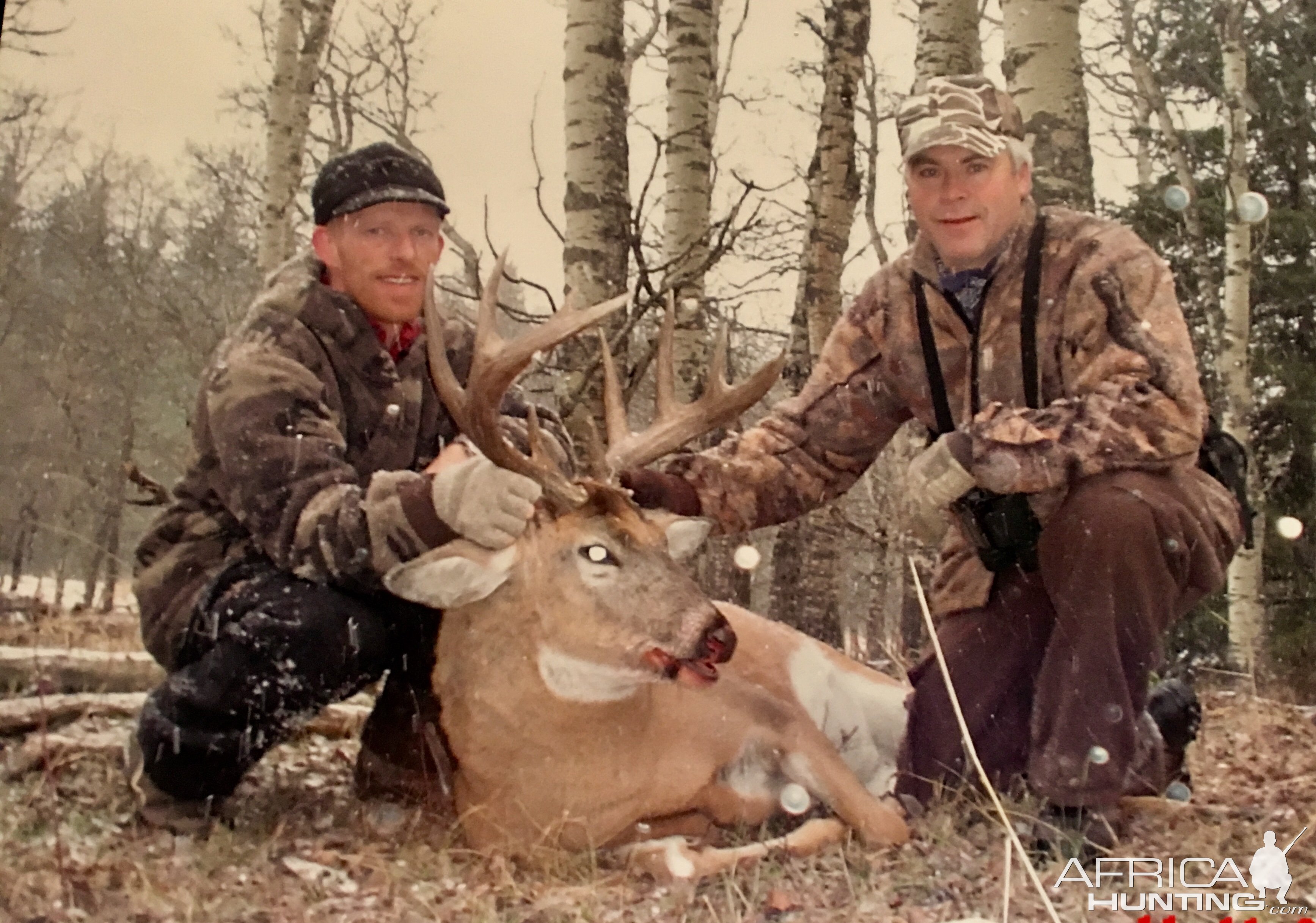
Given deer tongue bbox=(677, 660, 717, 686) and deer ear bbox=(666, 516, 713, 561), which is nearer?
deer tongue bbox=(677, 660, 717, 686)

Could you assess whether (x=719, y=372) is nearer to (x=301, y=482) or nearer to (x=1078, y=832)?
(x=301, y=482)

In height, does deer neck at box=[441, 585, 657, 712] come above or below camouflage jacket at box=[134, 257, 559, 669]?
below

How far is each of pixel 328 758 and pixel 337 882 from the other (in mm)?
923

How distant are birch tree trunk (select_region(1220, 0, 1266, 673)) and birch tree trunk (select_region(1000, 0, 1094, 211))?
14.5 inches

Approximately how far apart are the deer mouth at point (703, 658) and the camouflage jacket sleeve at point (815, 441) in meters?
0.44

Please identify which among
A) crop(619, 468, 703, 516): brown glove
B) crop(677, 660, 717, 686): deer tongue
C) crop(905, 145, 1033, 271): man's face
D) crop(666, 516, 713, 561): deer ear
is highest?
crop(905, 145, 1033, 271): man's face

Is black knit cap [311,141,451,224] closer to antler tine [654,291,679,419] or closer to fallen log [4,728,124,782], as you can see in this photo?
antler tine [654,291,679,419]

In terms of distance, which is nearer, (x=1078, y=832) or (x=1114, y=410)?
(x=1078, y=832)

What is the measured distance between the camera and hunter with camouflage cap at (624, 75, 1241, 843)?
2.61 m

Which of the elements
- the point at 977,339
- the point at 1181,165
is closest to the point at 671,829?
the point at 977,339

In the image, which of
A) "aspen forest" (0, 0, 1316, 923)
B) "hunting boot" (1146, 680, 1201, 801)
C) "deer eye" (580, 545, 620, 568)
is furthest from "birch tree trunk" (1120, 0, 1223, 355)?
"deer eye" (580, 545, 620, 568)

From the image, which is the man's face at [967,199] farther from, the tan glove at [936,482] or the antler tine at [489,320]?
the antler tine at [489,320]

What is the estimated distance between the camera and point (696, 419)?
296 centimetres

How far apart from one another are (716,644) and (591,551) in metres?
0.37
